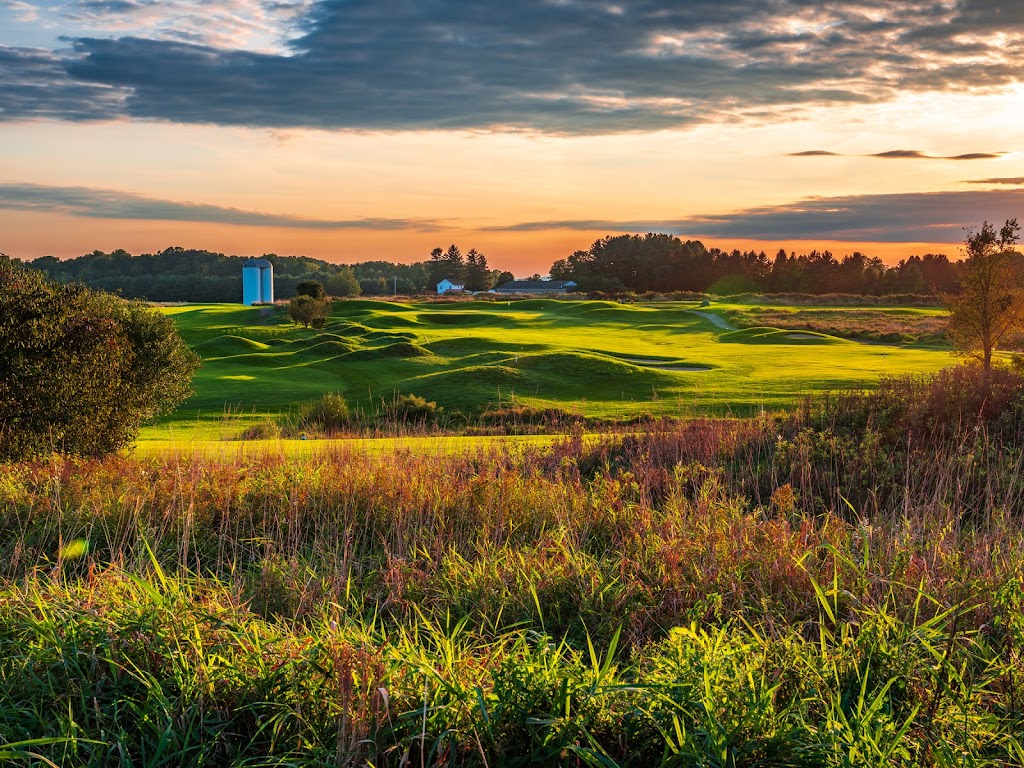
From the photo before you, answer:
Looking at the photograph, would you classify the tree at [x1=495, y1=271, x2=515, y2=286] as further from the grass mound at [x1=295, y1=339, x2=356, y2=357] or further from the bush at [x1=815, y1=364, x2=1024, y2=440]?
the bush at [x1=815, y1=364, x2=1024, y2=440]

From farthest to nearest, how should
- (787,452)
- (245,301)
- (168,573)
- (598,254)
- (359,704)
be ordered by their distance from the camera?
(598,254), (245,301), (787,452), (168,573), (359,704)

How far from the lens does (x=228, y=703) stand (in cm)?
382

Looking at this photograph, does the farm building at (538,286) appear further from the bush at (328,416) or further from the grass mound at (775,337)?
the bush at (328,416)

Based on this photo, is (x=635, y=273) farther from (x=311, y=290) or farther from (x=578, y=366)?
(x=578, y=366)

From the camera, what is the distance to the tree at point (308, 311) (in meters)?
50.9

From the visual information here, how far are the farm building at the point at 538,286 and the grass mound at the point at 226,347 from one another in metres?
62.2

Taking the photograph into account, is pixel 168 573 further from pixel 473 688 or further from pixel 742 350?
pixel 742 350

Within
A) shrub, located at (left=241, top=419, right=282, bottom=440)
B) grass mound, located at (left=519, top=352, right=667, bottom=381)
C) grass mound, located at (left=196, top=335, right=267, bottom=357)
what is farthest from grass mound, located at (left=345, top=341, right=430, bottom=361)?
shrub, located at (left=241, top=419, right=282, bottom=440)

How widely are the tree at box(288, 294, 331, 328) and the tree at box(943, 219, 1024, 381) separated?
123 feet

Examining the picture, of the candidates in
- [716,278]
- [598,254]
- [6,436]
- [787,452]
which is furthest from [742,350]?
[598,254]

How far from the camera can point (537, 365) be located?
30438 millimetres

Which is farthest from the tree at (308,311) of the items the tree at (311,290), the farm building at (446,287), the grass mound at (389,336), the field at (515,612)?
the farm building at (446,287)

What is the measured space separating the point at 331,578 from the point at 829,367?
1030 inches

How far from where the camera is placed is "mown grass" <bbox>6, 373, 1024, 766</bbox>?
11.5ft
